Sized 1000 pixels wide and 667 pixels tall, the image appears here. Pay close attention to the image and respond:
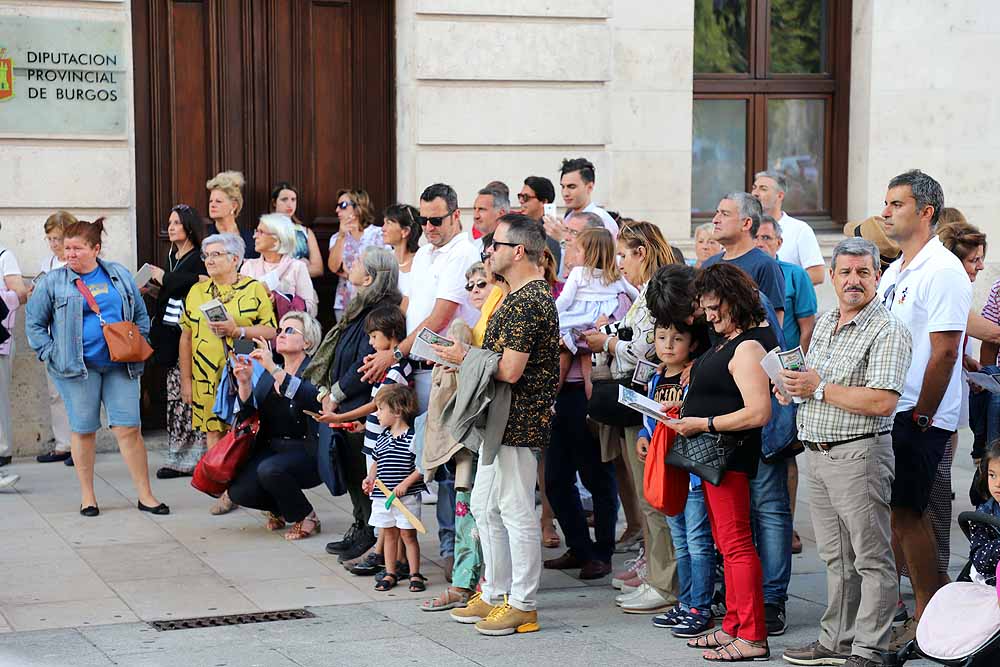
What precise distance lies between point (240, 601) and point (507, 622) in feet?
4.91

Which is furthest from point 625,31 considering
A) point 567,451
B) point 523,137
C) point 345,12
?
point 567,451

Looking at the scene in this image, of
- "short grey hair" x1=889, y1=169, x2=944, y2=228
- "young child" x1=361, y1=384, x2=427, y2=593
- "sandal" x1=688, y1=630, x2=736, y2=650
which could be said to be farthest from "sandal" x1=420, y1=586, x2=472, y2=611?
"short grey hair" x1=889, y1=169, x2=944, y2=228

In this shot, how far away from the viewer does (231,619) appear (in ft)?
22.7

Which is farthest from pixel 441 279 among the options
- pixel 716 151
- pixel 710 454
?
pixel 716 151

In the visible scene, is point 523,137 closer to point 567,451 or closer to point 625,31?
point 625,31

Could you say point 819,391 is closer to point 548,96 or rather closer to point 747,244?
point 747,244

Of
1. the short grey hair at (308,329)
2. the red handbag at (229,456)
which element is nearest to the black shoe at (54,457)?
the red handbag at (229,456)

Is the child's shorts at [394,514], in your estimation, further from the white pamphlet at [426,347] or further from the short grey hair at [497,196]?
the short grey hair at [497,196]

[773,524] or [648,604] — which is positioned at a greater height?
[773,524]

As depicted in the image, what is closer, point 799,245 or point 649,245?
point 649,245

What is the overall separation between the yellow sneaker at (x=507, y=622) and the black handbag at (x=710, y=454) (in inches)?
42.5

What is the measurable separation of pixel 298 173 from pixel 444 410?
18.5ft

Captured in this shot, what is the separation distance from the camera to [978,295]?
1318 centimetres

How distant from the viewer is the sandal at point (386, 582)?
24.5 feet
